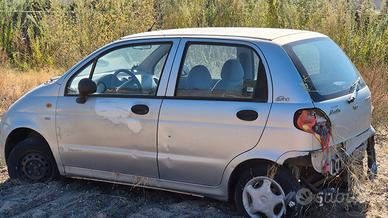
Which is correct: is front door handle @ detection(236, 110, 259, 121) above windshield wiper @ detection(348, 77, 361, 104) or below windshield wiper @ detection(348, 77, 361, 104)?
below

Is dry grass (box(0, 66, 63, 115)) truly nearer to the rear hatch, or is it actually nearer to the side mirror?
the side mirror

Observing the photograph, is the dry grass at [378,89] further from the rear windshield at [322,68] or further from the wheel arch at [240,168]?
the wheel arch at [240,168]

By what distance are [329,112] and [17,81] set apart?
8.69m

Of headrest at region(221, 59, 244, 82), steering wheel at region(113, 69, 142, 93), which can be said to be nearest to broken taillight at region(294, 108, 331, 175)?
headrest at region(221, 59, 244, 82)

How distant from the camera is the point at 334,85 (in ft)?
16.4

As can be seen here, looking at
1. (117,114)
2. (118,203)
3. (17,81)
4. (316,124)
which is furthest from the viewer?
(17,81)

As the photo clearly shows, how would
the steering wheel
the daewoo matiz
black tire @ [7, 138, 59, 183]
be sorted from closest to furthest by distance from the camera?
the daewoo matiz < the steering wheel < black tire @ [7, 138, 59, 183]

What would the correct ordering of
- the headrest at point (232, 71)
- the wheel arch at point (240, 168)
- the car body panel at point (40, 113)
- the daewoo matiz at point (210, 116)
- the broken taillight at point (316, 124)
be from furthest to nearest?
1. the car body panel at point (40, 113)
2. the headrest at point (232, 71)
3. the wheel arch at point (240, 168)
4. the daewoo matiz at point (210, 116)
5. the broken taillight at point (316, 124)

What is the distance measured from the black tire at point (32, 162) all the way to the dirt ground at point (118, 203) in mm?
117

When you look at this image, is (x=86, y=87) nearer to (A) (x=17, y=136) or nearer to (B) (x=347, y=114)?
(A) (x=17, y=136)

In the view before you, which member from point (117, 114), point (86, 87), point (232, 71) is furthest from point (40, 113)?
point (232, 71)

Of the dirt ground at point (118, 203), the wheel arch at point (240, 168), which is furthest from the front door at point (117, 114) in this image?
the wheel arch at point (240, 168)

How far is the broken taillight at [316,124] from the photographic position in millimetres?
4555

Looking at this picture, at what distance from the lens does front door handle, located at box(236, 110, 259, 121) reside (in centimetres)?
474
